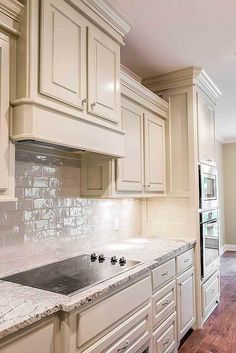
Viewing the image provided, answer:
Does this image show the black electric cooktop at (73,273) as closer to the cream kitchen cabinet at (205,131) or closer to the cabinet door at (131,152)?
the cabinet door at (131,152)

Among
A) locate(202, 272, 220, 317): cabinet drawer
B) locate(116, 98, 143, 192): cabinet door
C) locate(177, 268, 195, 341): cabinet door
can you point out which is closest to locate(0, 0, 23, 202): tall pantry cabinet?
locate(116, 98, 143, 192): cabinet door

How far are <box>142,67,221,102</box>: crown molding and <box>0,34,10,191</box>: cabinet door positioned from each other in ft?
6.85

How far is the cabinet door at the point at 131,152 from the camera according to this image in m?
2.43

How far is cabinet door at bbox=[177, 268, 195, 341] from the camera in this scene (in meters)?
2.65

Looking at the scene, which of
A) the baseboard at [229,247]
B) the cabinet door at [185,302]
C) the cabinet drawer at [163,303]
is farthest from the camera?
the baseboard at [229,247]

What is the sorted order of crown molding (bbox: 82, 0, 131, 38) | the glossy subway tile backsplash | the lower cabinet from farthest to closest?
crown molding (bbox: 82, 0, 131, 38)
the glossy subway tile backsplash
the lower cabinet

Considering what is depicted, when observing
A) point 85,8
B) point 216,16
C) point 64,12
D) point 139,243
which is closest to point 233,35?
point 216,16

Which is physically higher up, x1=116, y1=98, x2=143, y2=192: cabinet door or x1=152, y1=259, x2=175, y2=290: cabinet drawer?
x1=116, y1=98, x2=143, y2=192: cabinet door

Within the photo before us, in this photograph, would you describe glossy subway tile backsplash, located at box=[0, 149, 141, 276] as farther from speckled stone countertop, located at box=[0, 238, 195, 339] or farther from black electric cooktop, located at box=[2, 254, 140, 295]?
speckled stone countertop, located at box=[0, 238, 195, 339]

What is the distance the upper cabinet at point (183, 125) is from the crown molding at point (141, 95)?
Result: 0.50 ft

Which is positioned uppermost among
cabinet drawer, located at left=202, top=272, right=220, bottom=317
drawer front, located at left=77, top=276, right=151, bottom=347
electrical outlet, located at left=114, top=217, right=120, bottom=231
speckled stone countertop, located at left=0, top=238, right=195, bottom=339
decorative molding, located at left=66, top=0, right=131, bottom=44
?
decorative molding, located at left=66, top=0, right=131, bottom=44

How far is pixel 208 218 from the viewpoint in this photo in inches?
131

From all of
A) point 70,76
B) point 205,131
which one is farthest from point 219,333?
point 70,76

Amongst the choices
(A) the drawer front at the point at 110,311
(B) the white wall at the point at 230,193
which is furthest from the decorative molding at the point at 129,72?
(B) the white wall at the point at 230,193
